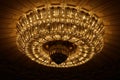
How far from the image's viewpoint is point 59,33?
2.47 m

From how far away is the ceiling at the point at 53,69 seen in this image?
8.27 ft

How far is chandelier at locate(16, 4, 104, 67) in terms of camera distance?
8.08 feet

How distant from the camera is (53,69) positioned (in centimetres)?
370

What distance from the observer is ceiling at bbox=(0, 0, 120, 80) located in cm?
252

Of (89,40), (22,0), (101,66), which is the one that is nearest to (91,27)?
(89,40)

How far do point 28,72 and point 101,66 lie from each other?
0.97 m

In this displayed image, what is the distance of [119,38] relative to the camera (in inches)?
114

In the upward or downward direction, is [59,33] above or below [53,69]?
above

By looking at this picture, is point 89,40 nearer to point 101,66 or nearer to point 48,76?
point 101,66

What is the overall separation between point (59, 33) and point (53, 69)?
1.30 m

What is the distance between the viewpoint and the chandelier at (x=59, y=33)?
2463mm

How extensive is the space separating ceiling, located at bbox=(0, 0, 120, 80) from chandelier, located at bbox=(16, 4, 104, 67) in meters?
0.07

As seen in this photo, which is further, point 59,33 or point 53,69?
point 53,69

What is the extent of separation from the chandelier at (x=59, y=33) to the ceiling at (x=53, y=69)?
0.23 feet
